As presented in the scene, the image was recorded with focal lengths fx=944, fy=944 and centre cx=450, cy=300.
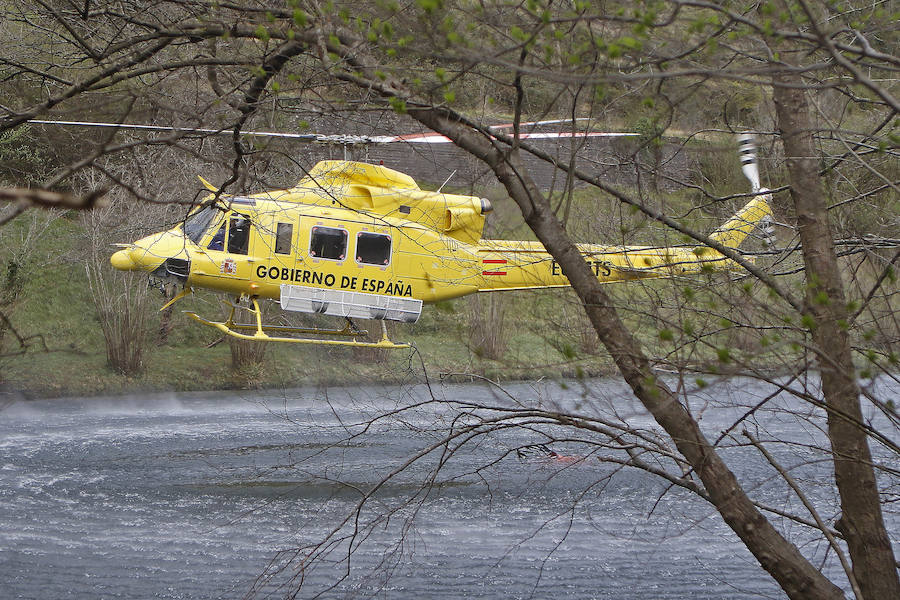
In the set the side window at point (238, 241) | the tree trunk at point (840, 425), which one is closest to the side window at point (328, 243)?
the side window at point (238, 241)

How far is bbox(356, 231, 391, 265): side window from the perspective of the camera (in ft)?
39.3

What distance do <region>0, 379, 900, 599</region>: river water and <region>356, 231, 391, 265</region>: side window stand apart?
87.8 inches

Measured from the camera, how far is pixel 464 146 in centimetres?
409

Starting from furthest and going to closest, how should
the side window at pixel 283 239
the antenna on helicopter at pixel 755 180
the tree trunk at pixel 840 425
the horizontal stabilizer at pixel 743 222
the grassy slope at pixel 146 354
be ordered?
the grassy slope at pixel 146 354, the side window at pixel 283 239, the horizontal stabilizer at pixel 743 222, the antenna on helicopter at pixel 755 180, the tree trunk at pixel 840 425

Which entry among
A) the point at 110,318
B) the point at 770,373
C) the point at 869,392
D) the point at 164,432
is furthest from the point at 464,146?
the point at 110,318

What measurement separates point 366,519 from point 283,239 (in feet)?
14.6

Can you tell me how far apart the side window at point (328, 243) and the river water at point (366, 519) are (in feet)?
7.43

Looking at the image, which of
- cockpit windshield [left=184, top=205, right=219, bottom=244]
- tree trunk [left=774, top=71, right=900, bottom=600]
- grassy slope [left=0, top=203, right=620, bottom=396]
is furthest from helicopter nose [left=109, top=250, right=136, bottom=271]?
tree trunk [left=774, top=71, right=900, bottom=600]

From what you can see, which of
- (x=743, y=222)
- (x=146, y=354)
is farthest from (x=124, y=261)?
(x=743, y=222)

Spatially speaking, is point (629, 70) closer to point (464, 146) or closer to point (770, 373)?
point (464, 146)

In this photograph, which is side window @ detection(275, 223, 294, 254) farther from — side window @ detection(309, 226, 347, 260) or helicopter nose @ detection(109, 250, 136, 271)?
helicopter nose @ detection(109, 250, 136, 271)

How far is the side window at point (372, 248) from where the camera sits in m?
12.0

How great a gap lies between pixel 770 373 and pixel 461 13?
1710 millimetres

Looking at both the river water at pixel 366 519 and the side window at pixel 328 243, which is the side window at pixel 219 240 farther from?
the river water at pixel 366 519
